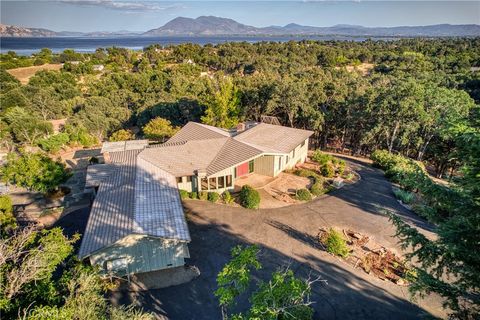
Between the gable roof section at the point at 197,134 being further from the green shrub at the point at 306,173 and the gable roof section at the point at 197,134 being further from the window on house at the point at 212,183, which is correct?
the green shrub at the point at 306,173

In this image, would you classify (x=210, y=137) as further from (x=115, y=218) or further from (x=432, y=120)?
(x=432, y=120)

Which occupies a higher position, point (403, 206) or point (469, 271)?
point (469, 271)

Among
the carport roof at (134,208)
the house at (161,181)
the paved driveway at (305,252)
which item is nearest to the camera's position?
the paved driveway at (305,252)

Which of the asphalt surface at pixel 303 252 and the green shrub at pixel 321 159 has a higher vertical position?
A: the green shrub at pixel 321 159

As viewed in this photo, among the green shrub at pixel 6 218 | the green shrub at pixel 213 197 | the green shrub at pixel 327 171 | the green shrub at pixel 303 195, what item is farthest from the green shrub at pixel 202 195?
the green shrub at pixel 6 218

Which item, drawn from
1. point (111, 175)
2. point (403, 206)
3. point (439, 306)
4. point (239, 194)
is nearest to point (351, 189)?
point (403, 206)

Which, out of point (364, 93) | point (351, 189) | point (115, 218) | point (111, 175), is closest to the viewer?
point (115, 218)

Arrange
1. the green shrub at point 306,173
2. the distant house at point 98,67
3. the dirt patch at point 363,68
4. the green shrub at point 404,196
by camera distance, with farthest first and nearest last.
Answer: the distant house at point 98,67 → the dirt patch at point 363,68 → the green shrub at point 306,173 → the green shrub at point 404,196
